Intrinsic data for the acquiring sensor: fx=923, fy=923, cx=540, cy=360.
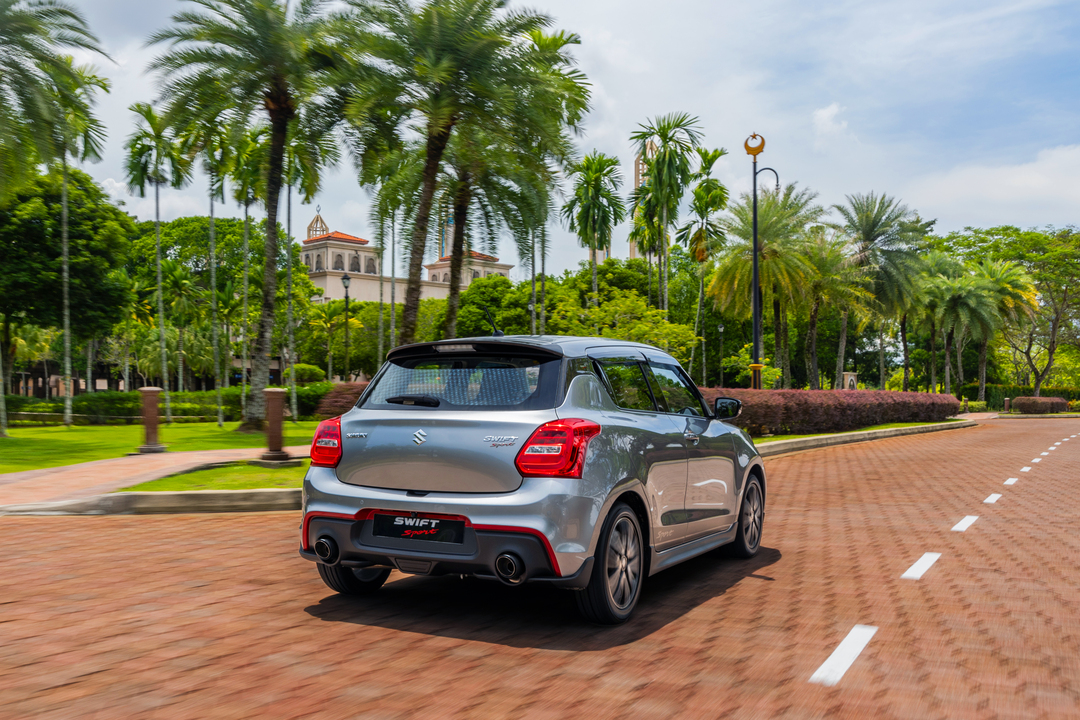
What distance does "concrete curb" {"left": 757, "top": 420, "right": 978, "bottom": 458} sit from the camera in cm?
2119

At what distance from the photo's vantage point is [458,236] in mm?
20469

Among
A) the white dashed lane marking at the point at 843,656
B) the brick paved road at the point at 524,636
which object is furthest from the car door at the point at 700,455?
the white dashed lane marking at the point at 843,656

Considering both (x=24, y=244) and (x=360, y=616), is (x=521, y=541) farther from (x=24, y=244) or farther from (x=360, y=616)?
(x=24, y=244)

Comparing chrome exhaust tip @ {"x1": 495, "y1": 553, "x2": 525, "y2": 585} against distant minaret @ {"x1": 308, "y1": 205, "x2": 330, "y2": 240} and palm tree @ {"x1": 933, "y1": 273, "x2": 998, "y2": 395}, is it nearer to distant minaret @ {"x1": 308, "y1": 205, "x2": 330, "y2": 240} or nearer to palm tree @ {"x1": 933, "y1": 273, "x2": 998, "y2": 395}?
palm tree @ {"x1": 933, "y1": 273, "x2": 998, "y2": 395}

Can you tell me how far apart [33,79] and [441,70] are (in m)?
9.16

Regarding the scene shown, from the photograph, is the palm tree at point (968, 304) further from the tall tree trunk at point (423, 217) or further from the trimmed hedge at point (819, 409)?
the tall tree trunk at point (423, 217)

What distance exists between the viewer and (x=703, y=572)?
23.0 feet

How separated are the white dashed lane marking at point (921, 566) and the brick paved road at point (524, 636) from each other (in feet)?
0.35

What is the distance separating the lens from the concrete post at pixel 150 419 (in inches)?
588

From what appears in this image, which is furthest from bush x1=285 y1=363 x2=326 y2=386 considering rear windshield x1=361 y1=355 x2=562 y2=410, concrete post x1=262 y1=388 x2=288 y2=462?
rear windshield x1=361 y1=355 x2=562 y2=410

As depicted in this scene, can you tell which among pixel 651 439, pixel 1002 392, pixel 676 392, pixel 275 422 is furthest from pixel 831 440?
pixel 1002 392

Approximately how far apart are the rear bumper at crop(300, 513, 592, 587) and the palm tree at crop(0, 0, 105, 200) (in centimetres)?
1772

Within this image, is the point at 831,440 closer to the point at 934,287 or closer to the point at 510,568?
the point at 510,568

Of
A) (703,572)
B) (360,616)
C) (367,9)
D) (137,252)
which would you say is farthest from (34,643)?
(137,252)
